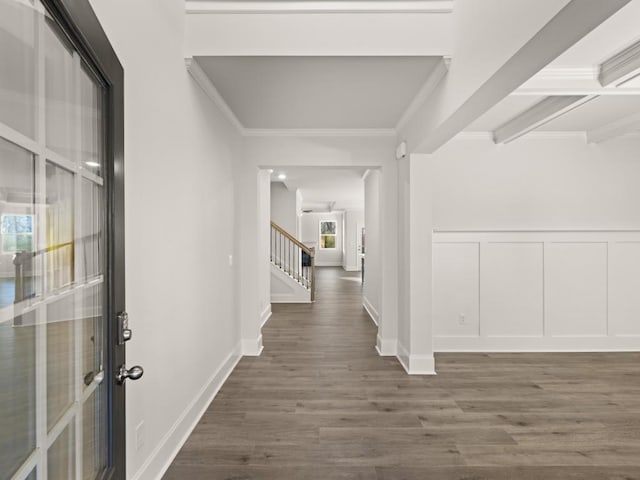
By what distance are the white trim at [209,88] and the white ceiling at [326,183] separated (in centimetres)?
153

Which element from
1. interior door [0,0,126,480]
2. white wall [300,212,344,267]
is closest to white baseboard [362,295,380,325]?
interior door [0,0,126,480]

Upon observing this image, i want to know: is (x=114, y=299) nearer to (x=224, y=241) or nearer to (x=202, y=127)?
(x=202, y=127)

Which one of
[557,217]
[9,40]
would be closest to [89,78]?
[9,40]

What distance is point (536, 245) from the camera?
13.4 feet

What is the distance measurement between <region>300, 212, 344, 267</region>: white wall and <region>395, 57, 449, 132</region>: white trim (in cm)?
1165

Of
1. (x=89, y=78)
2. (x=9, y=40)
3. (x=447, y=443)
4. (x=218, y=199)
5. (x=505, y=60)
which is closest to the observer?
(x=9, y=40)

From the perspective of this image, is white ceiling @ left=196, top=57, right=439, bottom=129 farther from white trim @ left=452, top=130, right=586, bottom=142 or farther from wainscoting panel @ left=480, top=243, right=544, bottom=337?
wainscoting panel @ left=480, top=243, right=544, bottom=337

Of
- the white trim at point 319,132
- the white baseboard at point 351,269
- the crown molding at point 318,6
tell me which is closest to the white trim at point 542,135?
the white trim at point 319,132

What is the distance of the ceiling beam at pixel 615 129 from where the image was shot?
3.46 meters

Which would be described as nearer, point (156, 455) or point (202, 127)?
point (156, 455)

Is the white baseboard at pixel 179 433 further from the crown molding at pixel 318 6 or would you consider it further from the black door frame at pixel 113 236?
the crown molding at pixel 318 6

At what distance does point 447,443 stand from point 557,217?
3.05 m

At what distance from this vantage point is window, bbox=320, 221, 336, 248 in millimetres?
15352

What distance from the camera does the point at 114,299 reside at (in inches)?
45.9
